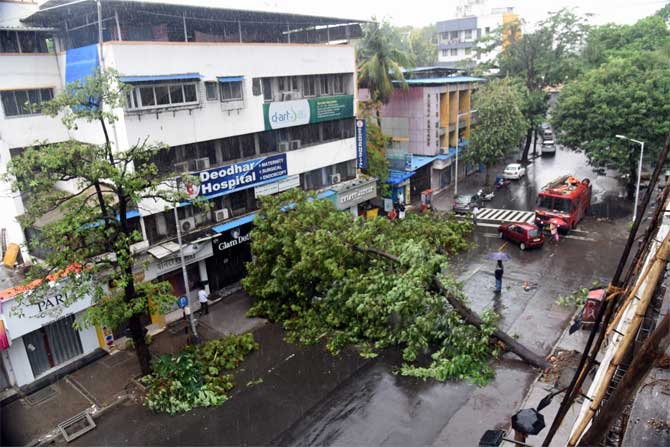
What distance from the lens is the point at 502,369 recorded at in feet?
52.2

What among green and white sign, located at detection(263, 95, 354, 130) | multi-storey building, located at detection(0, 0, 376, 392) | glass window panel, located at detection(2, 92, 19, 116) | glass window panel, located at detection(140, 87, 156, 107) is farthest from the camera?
green and white sign, located at detection(263, 95, 354, 130)

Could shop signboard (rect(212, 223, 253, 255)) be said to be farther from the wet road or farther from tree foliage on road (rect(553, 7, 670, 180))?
tree foliage on road (rect(553, 7, 670, 180))

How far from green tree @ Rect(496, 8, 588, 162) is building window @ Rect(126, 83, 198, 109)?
30119 mm

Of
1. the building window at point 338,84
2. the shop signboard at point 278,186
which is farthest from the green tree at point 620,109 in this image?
the shop signboard at point 278,186

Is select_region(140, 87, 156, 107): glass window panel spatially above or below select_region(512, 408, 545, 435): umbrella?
above

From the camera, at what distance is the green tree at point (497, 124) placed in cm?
3728

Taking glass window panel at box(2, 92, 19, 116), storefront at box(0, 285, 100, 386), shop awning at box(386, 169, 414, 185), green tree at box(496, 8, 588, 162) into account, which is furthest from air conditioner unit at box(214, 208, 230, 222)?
green tree at box(496, 8, 588, 162)

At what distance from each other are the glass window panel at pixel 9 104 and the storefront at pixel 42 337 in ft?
23.4

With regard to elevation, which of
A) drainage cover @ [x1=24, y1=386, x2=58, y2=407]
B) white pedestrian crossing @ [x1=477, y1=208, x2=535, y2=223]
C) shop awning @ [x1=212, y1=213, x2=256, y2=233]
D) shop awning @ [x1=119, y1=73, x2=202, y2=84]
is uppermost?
shop awning @ [x1=119, y1=73, x2=202, y2=84]

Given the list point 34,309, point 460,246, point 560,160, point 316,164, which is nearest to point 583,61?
point 560,160

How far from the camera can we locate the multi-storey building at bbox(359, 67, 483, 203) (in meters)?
36.5

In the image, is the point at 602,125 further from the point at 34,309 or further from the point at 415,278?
the point at 34,309

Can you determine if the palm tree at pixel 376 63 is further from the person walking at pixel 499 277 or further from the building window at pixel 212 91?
the person walking at pixel 499 277

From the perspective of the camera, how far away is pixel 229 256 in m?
23.6
